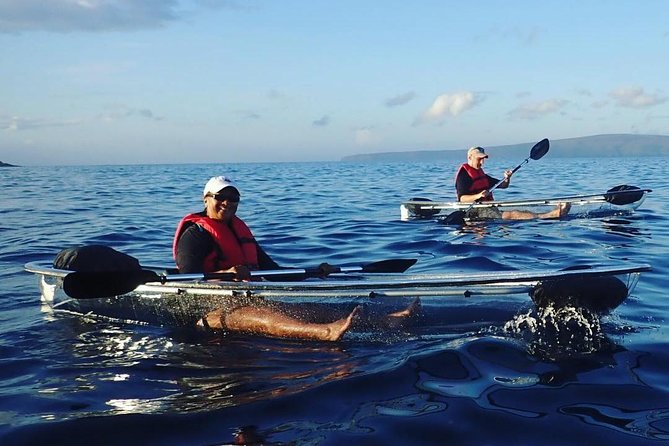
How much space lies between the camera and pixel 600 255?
9695mm

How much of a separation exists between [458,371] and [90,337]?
3.68 m

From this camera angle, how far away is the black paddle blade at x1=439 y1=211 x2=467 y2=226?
1382 cm

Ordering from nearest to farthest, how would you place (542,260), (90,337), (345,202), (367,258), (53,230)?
1. (90,337)
2. (542,260)
3. (367,258)
4. (53,230)
5. (345,202)

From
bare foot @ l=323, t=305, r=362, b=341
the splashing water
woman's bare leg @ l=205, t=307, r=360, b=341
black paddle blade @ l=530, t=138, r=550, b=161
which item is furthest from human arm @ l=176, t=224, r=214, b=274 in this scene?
black paddle blade @ l=530, t=138, r=550, b=161

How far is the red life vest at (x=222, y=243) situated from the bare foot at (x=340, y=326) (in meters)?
1.36

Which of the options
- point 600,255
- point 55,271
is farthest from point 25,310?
point 600,255

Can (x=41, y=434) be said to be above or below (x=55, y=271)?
below

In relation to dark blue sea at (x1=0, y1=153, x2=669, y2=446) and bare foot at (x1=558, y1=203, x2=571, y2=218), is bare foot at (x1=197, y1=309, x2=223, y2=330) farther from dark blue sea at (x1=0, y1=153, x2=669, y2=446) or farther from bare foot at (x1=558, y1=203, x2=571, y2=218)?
bare foot at (x1=558, y1=203, x2=571, y2=218)

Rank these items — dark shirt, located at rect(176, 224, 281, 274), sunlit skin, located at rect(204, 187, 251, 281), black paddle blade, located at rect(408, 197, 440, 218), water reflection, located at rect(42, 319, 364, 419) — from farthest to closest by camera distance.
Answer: black paddle blade, located at rect(408, 197, 440, 218), sunlit skin, located at rect(204, 187, 251, 281), dark shirt, located at rect(176, 224, 281, 274), water reflection, located at rect(42, 319, 364, 419)

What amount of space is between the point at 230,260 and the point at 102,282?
1.29 metres

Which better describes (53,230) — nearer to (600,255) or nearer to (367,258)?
(367,258)

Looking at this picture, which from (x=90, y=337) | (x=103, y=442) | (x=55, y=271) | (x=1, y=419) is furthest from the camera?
(x=55, y=271)

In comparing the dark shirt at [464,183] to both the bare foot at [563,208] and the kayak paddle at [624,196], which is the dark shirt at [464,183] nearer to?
the bare foot at [563,208]

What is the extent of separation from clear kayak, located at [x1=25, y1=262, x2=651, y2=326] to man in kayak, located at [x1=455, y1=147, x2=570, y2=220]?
7681 millimetres
